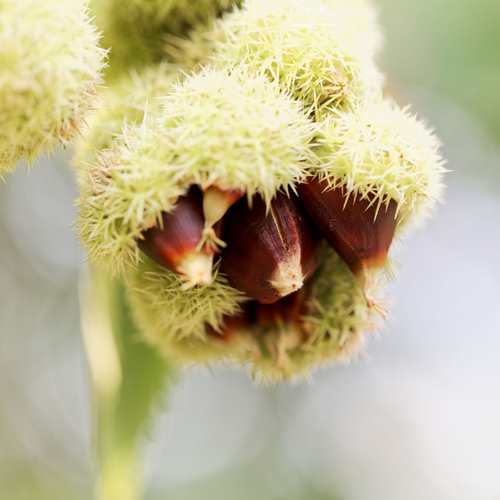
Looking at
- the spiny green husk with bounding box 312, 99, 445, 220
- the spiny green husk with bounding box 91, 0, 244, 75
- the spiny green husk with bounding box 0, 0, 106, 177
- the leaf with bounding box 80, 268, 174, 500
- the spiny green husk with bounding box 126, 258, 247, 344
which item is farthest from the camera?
the leaf with bounding box 80, 268, 174, 500

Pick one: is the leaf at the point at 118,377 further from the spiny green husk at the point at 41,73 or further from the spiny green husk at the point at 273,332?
the spiny green husk at the point at 41,73

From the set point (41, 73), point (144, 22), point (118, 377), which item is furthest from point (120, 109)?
point (118, 377)

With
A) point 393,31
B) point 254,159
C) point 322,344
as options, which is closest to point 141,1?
point 254,159

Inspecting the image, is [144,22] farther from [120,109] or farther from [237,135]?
[237,135]

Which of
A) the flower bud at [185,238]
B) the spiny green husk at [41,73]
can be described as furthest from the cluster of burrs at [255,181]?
the spiny green husk at [41,73]

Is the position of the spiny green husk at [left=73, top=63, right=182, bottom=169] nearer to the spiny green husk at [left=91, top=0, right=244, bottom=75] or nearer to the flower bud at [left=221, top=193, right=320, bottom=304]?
the spiny green husk at [left=91, top=0, right=244, bottom=75]

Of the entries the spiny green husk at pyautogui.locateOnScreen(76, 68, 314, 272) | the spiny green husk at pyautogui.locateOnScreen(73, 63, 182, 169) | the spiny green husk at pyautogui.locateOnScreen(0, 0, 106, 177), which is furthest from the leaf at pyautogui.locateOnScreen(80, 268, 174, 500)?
the spiny green husk at pyautogui.locateOnScreen(0, 0, 106, 177)

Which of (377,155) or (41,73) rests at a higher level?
(377,155)
